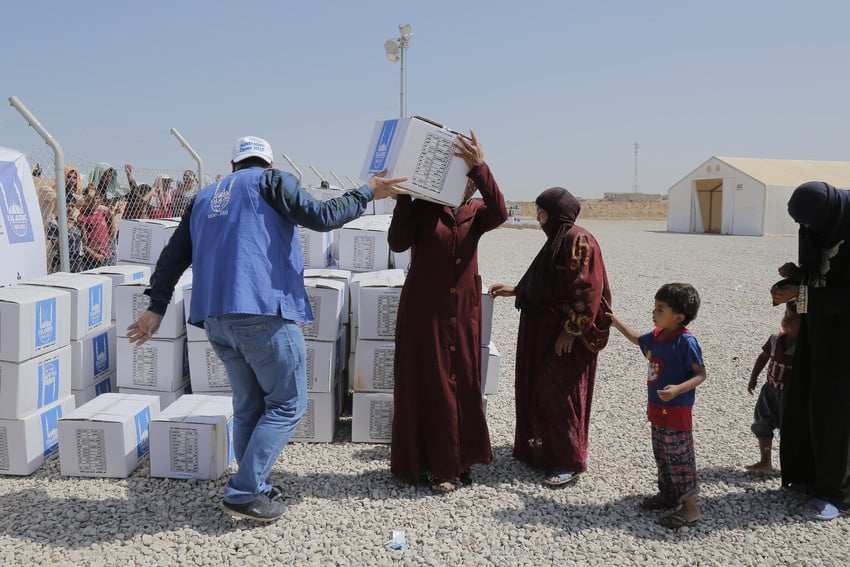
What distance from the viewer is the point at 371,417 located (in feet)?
13.6

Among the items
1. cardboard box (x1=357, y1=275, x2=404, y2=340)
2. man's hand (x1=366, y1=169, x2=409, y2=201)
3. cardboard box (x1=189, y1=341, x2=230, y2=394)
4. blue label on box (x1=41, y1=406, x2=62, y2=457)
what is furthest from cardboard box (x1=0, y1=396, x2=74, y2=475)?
man's hand (x1=366, y1=169, x2=409, y2=201)

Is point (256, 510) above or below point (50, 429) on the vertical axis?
below

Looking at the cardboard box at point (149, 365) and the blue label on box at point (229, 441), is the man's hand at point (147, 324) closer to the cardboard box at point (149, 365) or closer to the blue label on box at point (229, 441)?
the blue label on box at point (229, 441)

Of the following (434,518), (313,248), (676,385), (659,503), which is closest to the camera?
(676,385)

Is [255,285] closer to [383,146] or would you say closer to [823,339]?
[383,146]

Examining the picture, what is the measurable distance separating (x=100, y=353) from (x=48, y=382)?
0.57 m

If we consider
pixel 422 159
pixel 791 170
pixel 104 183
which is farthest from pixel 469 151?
pixel 791 170

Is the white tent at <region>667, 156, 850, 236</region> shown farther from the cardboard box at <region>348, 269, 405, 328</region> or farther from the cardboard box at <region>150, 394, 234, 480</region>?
the cardboard box at <region>150, 394, 234, 480</region>

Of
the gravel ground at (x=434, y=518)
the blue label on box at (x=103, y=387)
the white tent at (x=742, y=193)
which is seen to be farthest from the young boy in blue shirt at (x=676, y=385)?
the white tent at (x=742, y=193)

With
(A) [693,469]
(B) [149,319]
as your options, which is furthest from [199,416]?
(A) [693,469]

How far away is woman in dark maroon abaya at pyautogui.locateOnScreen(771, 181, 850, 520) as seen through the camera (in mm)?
3012

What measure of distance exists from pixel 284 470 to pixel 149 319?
47.8 inches

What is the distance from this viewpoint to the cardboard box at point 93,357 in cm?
409

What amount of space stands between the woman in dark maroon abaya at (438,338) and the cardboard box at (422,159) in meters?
0.15
